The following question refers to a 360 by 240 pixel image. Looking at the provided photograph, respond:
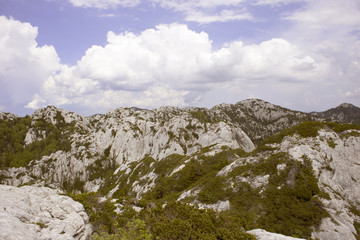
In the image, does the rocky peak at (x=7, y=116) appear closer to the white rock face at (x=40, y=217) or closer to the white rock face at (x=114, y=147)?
the white rock face at (x=114, y=147)

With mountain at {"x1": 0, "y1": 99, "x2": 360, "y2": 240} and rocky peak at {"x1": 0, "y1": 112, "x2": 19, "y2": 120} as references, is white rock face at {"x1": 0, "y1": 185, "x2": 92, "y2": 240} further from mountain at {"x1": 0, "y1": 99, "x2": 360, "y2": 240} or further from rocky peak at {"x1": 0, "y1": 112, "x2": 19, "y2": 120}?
rocky peak at {"x1": 0, "y1": 112, "x2": 19, "y2": 120}

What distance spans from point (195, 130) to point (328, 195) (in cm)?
10027

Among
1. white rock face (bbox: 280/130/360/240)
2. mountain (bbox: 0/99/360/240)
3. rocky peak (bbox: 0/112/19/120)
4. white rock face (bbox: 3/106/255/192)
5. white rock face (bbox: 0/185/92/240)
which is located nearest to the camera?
white rock face (bbox: 0/185/92/240)

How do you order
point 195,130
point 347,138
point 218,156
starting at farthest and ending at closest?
1. point 195,130
2. point 218,156
3. point 347,138

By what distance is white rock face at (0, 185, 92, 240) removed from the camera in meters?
11.5

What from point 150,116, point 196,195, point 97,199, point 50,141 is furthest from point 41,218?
point 150,116

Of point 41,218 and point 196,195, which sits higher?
point 41,218

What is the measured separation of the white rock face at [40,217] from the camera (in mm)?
11516

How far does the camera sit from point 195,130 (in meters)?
122

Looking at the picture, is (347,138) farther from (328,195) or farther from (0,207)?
(0,207)

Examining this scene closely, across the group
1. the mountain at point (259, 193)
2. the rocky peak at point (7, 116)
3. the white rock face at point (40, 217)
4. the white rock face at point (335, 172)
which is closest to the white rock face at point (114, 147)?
→ the mountain at point (259, 193)

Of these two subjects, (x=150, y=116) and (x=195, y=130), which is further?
(x=150, y=116)

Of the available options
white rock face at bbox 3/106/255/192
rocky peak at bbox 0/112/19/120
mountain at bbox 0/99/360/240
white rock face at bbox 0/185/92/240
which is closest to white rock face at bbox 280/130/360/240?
mountain at bbox 0/99/360/240

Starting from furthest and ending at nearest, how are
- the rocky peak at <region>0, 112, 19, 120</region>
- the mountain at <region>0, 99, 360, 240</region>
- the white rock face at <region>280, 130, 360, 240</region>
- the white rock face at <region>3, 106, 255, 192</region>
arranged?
the rocky peak at <region>0, 112, 19, 120</region> → the white rock face at <region>3, 106, 255, 192</region> → the white rock face at <region>280, 130, 360, 240</region> → the mountain at <region>0, 99, 360, 240</region>
